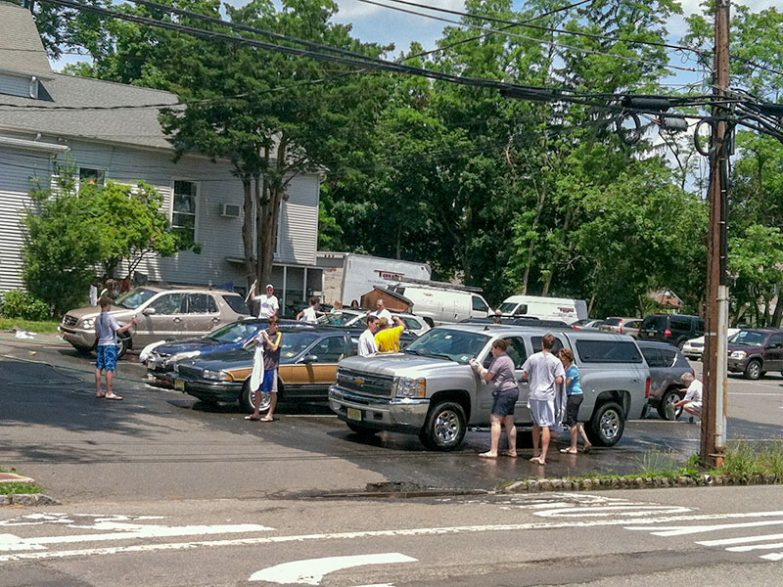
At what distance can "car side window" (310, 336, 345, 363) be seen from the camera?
1958 centimetres

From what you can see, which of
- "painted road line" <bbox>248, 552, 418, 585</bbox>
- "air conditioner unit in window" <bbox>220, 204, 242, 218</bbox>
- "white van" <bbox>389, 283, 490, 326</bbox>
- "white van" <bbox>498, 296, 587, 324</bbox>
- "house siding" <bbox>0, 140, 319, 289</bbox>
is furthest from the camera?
"white van" <bbox>498, 296, 587, 324</bbox>

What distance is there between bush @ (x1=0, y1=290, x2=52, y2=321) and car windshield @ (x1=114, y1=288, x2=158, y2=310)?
7.61 meters

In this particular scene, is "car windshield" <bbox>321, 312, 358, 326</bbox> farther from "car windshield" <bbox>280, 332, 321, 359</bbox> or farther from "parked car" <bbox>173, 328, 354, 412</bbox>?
"car windshield" <bbox>280, 332, 321, 359</bbox>

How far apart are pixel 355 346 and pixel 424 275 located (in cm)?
2631

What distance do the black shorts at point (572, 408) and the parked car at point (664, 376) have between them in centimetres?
673

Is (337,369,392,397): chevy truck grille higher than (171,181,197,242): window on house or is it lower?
lower

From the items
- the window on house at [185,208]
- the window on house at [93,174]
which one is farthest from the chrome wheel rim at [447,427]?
the window on house at [185,208]

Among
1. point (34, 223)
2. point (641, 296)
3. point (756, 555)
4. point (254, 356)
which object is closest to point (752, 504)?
point (756, 555)

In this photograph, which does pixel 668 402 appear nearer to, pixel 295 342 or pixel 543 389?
pixel 543 389

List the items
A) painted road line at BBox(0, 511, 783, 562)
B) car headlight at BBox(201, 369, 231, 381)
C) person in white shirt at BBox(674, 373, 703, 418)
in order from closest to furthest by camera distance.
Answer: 1. painted road line at BBox(0, 511, 783, 562)
2. car headlight at BBox(201, 369, 231, 381)
3. person in white shirt at BBox(674, 373, 703, 418)

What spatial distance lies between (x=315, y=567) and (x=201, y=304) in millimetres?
19005

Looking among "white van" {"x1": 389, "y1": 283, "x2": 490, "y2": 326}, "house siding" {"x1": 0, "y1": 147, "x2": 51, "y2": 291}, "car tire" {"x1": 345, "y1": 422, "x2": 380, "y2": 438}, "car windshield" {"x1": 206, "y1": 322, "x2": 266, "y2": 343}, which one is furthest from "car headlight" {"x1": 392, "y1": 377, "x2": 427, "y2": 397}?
"white van" {"x1": 389, "y1": 283, "x2": 490, "y2": 326}

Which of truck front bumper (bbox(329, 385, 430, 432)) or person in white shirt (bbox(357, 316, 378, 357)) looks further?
person in white shirt (bbox(357, 316, 378, 357))

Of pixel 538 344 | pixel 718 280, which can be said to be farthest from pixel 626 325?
pixel 718 280
